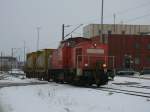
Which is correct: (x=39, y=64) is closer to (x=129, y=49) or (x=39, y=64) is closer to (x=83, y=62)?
(x=83, y=62)

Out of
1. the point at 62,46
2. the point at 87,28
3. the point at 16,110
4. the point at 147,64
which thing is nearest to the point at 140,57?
the point at 147,64

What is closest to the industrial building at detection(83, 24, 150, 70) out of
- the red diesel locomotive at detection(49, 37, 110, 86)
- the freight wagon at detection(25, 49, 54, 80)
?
the freight wagon at detection(25, 49, 54, 80)

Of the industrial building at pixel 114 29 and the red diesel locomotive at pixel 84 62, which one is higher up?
the industrial building at pixel 114 29

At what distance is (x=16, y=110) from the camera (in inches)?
611

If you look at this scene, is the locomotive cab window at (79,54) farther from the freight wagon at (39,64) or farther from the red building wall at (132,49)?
the red building wall at (132,49)

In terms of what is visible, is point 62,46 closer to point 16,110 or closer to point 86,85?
point 86,85

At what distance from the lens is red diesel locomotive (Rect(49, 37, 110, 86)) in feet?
92.1

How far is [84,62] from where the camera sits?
28438mm

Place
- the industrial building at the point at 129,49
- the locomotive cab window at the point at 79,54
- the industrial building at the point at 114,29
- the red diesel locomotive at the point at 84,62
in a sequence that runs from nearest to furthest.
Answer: the red diesel locomotive at the point at 84,62 < the locomotive cab window at the point at 79,54 < the industrial building at the point at 129,49 < the industrial building at the point at 114,29

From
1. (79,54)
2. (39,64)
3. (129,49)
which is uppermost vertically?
(129,49)

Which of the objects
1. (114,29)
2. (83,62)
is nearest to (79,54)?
(83,62)

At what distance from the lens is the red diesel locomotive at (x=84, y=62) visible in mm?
28078

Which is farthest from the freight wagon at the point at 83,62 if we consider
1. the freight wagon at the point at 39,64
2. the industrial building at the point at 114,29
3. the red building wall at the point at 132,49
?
the industrial building at the point at 114,29

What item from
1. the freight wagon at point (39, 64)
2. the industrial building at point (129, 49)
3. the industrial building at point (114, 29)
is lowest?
the freight wagon at point (39, 64)
